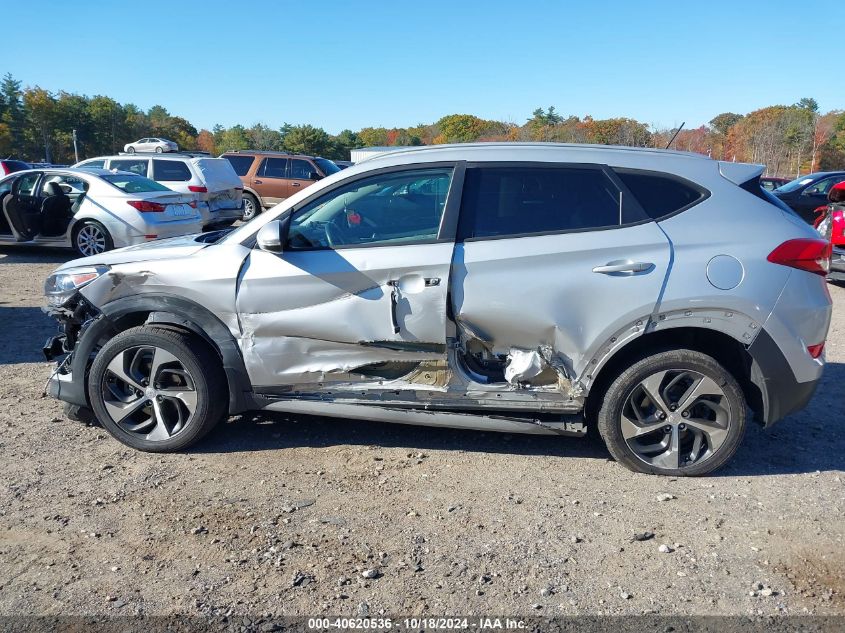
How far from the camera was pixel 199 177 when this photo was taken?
1477 cm

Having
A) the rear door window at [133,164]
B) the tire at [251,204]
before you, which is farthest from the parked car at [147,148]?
the tire at [251,204]

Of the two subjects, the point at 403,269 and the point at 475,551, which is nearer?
the point at 475,551

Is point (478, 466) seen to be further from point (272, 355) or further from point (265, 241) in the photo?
point (265, 241)

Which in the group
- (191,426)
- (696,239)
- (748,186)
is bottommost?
(191,426)

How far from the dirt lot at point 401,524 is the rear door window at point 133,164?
11.6 metres

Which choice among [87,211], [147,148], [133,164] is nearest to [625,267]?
[87,211]

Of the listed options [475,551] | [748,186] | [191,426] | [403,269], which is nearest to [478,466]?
[475,551]

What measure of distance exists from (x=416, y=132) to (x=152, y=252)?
7065cm

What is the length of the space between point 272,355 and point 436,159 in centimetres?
155

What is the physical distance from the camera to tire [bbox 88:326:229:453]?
13.9 feet

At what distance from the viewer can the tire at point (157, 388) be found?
4.25 m

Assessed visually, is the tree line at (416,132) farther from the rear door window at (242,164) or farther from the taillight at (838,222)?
the taillight at (838,222)

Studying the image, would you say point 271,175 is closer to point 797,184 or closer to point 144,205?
point 144,205

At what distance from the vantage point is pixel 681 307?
3.89m
